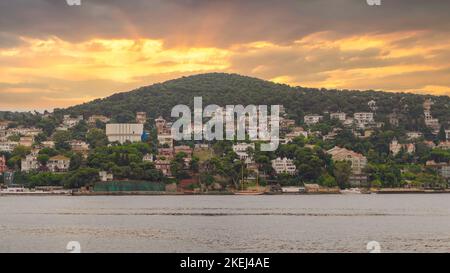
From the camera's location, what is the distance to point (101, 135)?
85.9m

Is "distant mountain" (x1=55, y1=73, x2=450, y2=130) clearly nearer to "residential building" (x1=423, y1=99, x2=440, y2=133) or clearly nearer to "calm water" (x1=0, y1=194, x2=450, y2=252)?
"residential building" (x1=423, y1=99, x2=440, y2=133)

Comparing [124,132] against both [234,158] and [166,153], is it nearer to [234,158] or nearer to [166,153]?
[166,153]

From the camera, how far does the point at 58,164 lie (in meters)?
75.3

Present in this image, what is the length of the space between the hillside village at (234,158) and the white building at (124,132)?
0.10 metres

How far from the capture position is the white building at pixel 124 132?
83.9 m

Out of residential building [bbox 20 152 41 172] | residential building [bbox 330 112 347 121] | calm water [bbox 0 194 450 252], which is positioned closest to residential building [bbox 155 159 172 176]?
residential building [bbox 20 152 41 172]

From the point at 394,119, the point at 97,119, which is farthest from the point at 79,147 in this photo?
the point at 394,119

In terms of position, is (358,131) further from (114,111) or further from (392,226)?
(392,226)

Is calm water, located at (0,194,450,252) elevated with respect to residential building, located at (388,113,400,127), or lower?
lower

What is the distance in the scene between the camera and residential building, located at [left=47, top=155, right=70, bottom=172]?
74125 mm

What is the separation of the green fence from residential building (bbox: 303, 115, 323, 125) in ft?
86.0

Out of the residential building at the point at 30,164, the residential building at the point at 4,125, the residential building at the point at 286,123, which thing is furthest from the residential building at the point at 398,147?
the residential building at the point at 4,125

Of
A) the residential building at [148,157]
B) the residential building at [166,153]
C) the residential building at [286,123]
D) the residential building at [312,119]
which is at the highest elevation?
the residential building at [312,119]

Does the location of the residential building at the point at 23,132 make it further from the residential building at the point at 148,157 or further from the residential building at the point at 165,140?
the residential building at the point at 148,157
